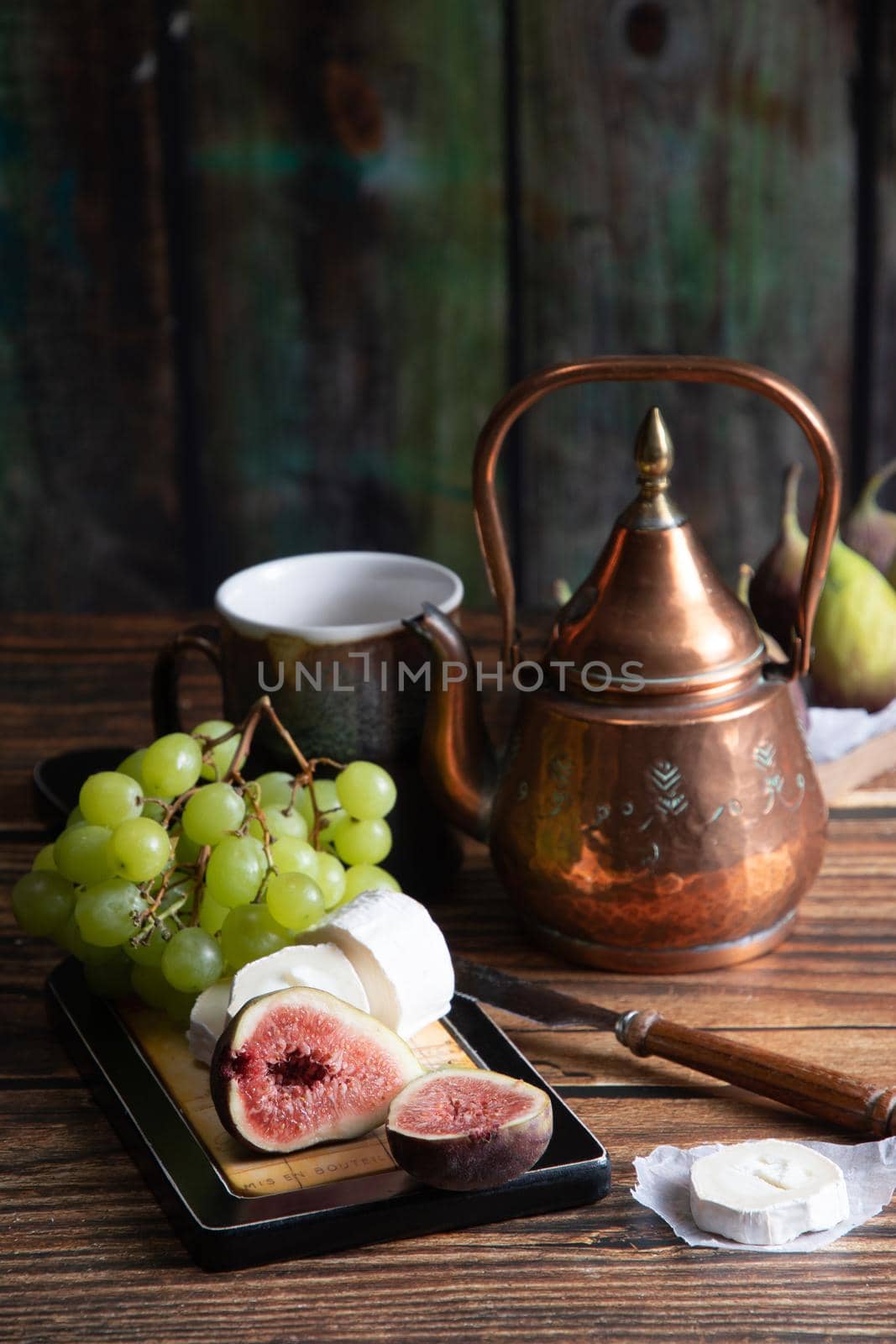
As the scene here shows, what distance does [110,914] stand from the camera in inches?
30.8

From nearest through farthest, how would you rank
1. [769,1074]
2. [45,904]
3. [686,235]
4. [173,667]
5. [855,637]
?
[769,1074]
[45,904]
[173,667]
[855,637]
[686,235]

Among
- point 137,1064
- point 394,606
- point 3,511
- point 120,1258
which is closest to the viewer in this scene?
point 120,1258

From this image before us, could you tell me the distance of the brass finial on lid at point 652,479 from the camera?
83cm

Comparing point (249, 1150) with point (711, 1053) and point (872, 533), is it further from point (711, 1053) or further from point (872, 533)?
point (872, 533)

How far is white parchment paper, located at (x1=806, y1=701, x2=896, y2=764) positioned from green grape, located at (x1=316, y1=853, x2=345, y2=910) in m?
0.42

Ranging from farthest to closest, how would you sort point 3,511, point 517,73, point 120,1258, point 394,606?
point 3,511 → point 517,73 → point 394,606 → point 120,1258

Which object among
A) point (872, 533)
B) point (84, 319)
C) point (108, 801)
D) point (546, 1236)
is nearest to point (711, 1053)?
point (546, 1236)

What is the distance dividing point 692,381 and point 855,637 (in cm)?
37

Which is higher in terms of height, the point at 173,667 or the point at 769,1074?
the point at 173,667

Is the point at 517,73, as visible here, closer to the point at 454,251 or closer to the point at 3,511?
the point at 454,251

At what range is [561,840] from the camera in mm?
845

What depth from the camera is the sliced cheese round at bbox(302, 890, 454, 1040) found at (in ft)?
2.43

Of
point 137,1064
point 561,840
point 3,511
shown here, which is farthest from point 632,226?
point 137,1064

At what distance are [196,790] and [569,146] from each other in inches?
51.5
